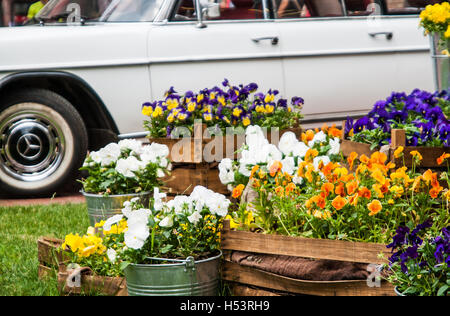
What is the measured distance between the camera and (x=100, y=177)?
11.0ft

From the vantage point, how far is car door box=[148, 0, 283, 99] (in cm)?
510

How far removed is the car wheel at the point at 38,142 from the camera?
16.4ft

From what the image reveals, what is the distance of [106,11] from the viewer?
205 inches

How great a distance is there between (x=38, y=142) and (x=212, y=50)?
151cm

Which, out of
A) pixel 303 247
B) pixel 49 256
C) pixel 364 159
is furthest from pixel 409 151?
pixel 49 256

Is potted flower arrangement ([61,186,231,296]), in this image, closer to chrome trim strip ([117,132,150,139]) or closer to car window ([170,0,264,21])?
chrome trim strip ([117,132,150,139])

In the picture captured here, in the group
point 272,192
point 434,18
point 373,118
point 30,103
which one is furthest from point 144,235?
point 30,103

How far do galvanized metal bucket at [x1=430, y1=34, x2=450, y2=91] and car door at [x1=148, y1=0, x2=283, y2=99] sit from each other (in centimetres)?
140

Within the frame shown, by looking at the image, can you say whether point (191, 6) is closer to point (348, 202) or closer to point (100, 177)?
point (100, 177)

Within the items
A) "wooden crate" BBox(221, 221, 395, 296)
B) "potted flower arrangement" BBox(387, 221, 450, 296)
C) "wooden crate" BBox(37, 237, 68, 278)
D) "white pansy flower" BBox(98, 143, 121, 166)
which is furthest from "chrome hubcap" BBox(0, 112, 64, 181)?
"potted flower arrangement" BBox(387, 221, 450, 296)

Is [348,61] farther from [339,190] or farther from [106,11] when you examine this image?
[339,190]

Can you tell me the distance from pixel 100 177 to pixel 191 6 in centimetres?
234
